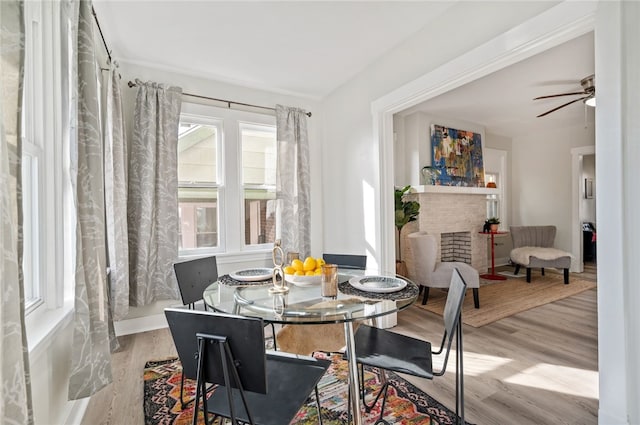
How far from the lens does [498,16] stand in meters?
2.04

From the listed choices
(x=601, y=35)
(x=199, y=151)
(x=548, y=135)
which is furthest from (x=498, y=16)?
(x=548, y=135)

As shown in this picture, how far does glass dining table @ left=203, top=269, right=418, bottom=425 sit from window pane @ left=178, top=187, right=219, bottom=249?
185 cm

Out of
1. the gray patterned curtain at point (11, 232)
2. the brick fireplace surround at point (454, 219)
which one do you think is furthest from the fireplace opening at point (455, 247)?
the gray patterned curtain at point (11, 232)

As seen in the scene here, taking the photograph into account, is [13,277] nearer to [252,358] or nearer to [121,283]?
[252,358]

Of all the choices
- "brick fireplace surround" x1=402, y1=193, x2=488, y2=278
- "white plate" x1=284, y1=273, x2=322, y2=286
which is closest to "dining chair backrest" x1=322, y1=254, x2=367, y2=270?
"white plate" x1=284, y1=273, x2=322, y2=286

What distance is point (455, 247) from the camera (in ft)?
18.1

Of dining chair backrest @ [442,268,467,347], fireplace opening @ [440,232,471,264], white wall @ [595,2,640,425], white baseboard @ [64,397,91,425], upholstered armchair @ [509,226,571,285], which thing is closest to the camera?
dining chair backrest @ [442,268,467,347]

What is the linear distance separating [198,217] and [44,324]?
84.2 inches

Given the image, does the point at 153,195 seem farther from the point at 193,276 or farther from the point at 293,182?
the point at 293,182

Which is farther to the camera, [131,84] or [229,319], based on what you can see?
[131,84]

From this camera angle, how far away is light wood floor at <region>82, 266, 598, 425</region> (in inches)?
72.6

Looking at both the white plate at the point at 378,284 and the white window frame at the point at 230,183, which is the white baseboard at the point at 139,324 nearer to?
the white window frame at the point at 230,183

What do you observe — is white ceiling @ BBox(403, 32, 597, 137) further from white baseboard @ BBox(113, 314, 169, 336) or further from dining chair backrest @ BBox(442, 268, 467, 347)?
white baseboard @ BBox(113, 314, 169, 336)

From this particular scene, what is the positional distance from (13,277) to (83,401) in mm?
1559
